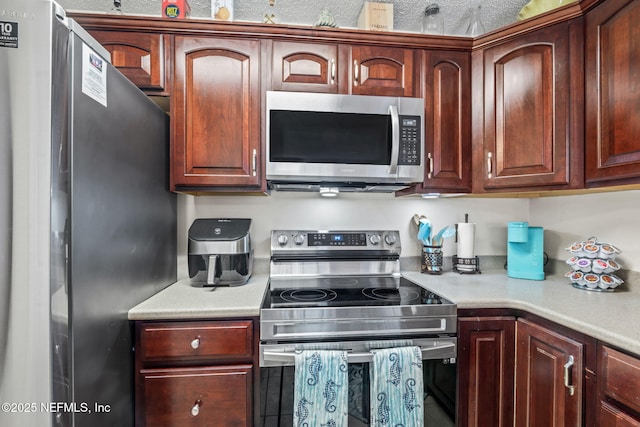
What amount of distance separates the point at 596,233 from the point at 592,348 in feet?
2.94

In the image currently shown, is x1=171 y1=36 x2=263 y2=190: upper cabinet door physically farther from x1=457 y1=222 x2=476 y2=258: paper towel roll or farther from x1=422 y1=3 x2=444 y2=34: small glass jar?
x1=457 y1=222 x2=476 y2=258: paper towel roll

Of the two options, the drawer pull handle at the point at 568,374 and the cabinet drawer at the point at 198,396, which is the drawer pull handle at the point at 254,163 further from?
the drawer pull handle at the point at 568,374

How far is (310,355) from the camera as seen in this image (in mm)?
1132

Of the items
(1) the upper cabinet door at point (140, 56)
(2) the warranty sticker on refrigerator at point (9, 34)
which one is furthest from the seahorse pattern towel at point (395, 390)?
(1) the upper cabinet door at point (140, 56)

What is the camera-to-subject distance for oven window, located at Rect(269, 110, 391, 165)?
4.66 ft

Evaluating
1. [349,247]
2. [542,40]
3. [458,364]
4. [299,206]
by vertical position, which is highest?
[542,40]

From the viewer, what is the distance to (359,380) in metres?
1.20

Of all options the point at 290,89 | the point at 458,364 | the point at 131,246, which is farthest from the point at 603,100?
the point at 131,246

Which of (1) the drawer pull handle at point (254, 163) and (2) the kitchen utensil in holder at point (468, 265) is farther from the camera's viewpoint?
(2) the kitchen utensil in holder at point (468, 265)

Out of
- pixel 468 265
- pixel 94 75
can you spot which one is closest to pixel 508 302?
pixel 468 265

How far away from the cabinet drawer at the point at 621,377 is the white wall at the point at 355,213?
1.02 meters

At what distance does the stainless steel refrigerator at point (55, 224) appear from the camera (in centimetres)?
73

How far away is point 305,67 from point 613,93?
1339 mm

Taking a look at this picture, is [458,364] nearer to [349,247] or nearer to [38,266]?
[349,247]
